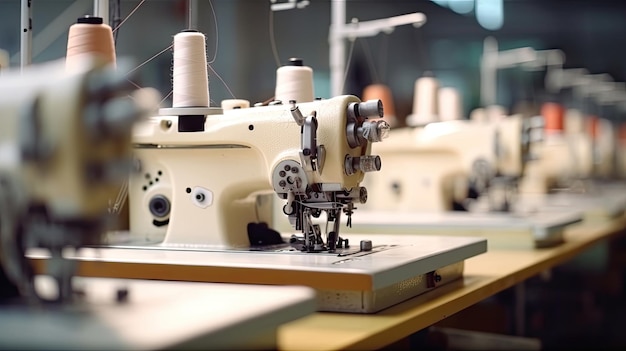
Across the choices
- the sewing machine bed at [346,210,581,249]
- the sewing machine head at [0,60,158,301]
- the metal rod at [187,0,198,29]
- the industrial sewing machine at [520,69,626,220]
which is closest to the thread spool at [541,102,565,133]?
the industrial sewing machine at [520,69,626,220]

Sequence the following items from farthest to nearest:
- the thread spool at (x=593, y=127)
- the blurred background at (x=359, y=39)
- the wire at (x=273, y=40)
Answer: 1. the thread spool at (x=593, y=127)
2. the wire at (x=273, y=40)
3. the blurred background at (x=359, y=39)

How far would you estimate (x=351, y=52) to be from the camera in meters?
4.21

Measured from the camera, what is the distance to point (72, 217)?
1.36 metres

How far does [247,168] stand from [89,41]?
54cm

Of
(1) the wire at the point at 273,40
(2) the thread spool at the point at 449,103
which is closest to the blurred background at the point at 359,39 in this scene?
(1) the wire at the point at 273,40

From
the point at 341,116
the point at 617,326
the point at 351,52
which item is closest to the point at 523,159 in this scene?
the point at 351,52

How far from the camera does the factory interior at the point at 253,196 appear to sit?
4.41 ft

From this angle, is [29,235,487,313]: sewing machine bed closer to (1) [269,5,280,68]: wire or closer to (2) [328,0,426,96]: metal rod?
(1) [269,5,280,68]: wire

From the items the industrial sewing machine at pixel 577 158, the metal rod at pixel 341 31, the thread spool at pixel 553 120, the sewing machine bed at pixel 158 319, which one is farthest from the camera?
the thread spool at pixel 553 120

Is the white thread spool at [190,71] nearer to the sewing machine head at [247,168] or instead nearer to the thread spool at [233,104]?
the sewing machine head at [247,168]

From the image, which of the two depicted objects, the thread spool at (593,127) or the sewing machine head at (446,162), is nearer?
the sewing machine head at (446,162)

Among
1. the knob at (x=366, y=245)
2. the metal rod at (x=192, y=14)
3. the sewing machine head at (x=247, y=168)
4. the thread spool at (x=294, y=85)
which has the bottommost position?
the knob at (x=366, y=245)

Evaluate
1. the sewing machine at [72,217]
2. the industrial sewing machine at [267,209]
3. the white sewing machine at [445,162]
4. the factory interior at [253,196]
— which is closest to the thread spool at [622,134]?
the factory interior at [253,196]

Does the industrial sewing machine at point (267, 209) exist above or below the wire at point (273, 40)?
below
